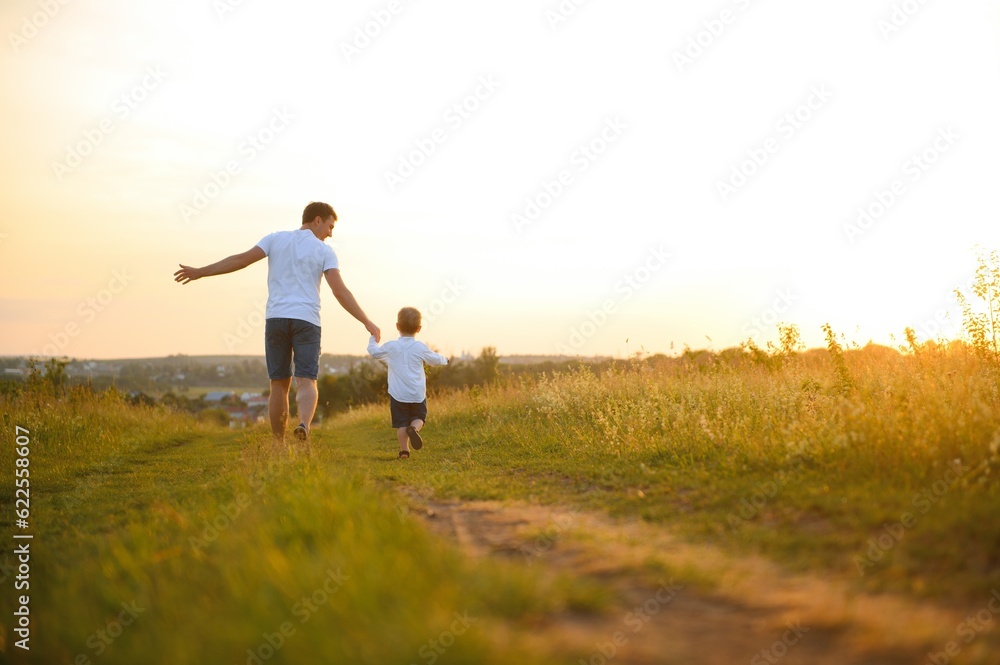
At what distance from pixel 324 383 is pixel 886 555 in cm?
3447

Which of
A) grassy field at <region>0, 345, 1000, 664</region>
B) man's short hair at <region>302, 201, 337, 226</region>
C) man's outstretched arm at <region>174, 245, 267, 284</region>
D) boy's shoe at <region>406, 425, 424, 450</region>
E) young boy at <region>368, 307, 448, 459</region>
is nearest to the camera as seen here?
grassy field at <region>0, 345, 1000, 664</region>

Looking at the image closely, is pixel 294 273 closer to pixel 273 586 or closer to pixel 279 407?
pixel 279 407

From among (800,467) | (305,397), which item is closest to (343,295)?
(305,397)

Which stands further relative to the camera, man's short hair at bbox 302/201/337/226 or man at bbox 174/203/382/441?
man's short hair at bbox 302/201/337/226

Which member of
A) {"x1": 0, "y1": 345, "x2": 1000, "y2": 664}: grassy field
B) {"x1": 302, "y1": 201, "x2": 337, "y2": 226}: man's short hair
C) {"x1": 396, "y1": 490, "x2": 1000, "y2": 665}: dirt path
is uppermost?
{"x1": 302, "y1": 201, "x2": 337, "y2": 226}: man's short hair

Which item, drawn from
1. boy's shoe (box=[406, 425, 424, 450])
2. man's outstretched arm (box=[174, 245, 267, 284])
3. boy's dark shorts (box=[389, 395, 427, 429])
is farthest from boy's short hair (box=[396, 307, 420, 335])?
man's outstretched arm (box=[174, 245, 267, 284])

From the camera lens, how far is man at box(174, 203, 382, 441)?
7.50 m

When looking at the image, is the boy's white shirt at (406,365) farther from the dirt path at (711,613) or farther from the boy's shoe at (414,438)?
the dirt path at (711,613)

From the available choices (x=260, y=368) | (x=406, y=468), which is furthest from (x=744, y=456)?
(x=260, y=368)

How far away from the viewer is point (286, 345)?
299 inches

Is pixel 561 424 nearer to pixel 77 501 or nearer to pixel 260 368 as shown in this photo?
pixel 77 501

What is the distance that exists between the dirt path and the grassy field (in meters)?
0.09

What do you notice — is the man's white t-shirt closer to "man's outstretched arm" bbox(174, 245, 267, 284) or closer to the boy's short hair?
"man's outstretched arm" bbox(174, 245, 267, 284)

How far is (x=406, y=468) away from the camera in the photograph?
7133 millimetres
